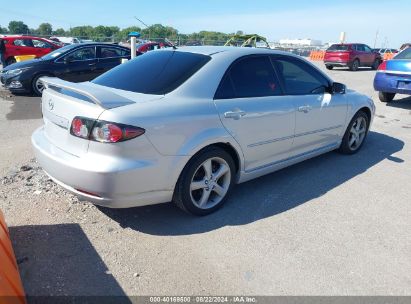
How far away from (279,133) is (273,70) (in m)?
0.73

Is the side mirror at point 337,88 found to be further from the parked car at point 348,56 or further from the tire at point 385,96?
the parked car at point 348,56

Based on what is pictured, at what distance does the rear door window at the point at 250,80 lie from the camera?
3.50 meters

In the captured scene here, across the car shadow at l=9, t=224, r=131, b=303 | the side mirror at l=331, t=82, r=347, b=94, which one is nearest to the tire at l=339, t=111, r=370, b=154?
the side mirror at l=331, t=82, r=347, b=94

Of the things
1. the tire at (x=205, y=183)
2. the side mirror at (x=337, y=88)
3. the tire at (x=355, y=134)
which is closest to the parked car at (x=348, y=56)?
the tire at (x=355, y=134)

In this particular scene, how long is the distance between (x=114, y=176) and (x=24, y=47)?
1562cm

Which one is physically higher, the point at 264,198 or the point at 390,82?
the point at 390,82

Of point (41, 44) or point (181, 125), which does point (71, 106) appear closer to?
point (181, 125)

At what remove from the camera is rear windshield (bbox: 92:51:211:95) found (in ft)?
10.7

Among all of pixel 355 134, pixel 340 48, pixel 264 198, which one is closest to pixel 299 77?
pixel 264 198

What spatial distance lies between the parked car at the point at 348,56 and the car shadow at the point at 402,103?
382 inches

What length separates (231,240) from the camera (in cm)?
313

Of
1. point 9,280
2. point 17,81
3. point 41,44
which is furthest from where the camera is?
point 41,44

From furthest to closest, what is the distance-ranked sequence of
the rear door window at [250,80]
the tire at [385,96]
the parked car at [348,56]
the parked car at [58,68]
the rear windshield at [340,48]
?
1. the rear windshield at [340,48]
2. the parked car at [348,56]
3. the tire at [385,96]
4. the parked car at [58,68]
5. the rear door window at [250,80]

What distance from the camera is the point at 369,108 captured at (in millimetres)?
5516
